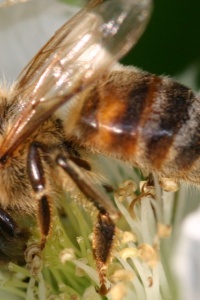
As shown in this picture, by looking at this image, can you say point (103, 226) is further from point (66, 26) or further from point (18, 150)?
point (66, 26)

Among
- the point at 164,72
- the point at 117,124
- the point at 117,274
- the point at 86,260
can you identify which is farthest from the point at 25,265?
the point at 164,72

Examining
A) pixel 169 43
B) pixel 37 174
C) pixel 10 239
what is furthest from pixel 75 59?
pixel 169 43

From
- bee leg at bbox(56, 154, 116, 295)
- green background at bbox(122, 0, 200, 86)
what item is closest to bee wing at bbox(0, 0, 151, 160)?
bee leg at bbox(56, 154, 116, 295)

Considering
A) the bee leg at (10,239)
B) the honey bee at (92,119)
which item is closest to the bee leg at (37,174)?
the honey bee at (92,119)

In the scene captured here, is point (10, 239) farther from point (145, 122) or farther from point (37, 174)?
point (145, 122)

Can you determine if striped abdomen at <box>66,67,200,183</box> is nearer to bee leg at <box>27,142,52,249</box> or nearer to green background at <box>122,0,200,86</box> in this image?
bee leg at <box>27,142,52,249</box>

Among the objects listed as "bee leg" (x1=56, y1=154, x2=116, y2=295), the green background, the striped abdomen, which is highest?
the green background
